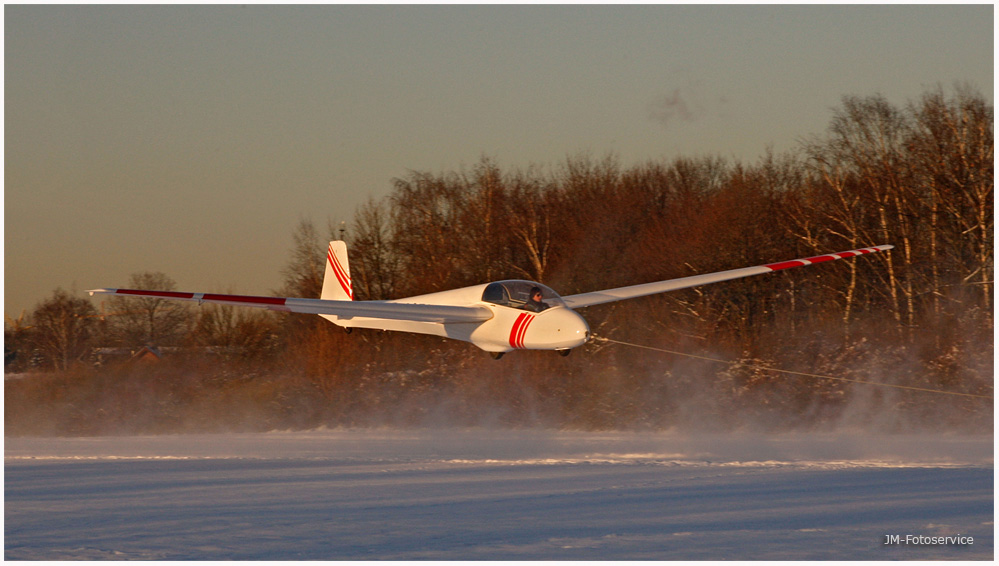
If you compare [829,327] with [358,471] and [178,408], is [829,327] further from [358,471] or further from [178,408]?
[178,408]

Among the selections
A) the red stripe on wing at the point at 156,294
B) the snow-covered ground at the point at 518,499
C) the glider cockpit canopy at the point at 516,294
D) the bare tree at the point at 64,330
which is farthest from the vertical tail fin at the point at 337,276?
the bare tree at the point at 64,330

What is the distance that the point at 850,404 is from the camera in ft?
103

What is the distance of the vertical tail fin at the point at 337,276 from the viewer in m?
25.5

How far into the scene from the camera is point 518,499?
1948 cm

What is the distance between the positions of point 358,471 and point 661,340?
13.4 meters

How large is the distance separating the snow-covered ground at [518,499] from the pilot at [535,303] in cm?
368

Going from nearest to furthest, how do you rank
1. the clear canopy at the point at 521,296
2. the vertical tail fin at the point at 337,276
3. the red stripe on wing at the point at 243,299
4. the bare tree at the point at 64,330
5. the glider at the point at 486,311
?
1. the glider at the point at 486,311
2. the red stripe on wing at the point at 243,299
3. the clear canopy at the point at 521,296
4. the vertical tail fin at the point at 337,276
5. the bare tree at the point at 64,330

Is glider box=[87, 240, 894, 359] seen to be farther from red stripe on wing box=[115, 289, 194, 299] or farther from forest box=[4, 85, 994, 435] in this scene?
forest box=[4, 85, 994, 435]

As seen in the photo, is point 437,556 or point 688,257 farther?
point 688,257

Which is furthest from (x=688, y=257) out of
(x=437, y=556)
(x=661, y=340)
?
(x=437, y=556)

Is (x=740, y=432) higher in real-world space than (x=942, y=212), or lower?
lower

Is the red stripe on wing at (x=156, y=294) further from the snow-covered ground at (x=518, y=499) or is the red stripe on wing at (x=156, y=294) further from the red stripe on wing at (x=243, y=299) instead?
the snow-covered ground at (x=518, y=499)

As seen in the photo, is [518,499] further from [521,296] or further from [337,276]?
[337,276]

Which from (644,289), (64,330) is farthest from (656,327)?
(64,330)
